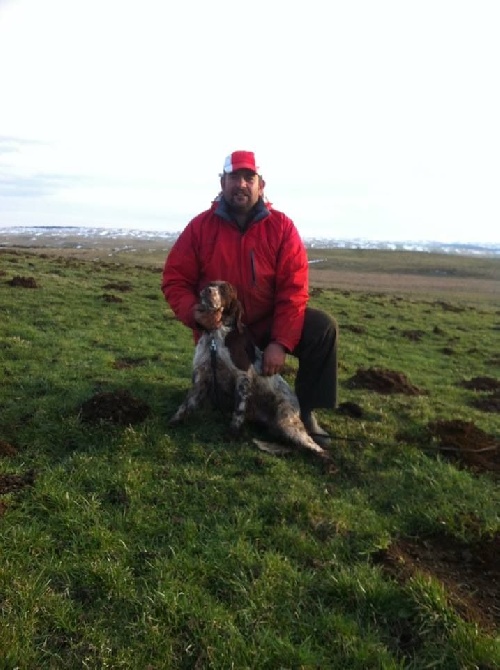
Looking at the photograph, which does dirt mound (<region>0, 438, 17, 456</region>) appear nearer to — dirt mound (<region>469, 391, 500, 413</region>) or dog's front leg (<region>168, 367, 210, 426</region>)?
dog's front leg (<region>168, 367, 210, 426</region>)

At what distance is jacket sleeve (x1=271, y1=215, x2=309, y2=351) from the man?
1 centimetres

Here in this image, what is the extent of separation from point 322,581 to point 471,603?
3.75 ft

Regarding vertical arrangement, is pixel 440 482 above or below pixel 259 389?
below

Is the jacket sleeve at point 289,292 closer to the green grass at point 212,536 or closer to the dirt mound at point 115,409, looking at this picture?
the green grass at point 212,536

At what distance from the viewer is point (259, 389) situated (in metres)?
7.26

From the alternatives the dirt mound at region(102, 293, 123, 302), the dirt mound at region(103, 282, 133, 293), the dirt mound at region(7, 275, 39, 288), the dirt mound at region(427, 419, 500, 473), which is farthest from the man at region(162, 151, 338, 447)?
the dirt mound at region(103, 282, 133, 293)

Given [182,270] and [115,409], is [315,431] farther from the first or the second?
[182,270]

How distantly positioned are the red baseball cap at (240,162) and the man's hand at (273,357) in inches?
87.3

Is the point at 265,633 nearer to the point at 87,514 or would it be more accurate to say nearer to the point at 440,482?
the point at 87,514

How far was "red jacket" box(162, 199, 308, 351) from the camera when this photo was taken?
281 inches

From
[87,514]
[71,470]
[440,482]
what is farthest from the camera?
[440,482]

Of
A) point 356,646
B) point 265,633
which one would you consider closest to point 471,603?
point 356,646

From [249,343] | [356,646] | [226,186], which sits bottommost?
[356,646]

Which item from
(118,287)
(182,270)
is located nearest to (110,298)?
(118,287)
